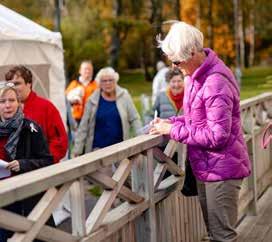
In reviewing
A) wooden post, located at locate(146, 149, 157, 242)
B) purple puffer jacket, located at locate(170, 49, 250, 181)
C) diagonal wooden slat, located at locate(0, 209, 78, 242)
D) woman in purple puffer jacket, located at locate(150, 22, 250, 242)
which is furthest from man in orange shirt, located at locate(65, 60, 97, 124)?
diagonal wooden slat, located at locate(0, 209, 78, 242)

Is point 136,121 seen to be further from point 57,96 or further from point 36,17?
point 36,17

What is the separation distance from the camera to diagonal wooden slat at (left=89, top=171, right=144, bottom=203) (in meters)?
4.04

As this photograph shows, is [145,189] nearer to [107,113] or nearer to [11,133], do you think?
[11,133]

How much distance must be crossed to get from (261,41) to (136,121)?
7324 cm

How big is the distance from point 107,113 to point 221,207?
4211 mm

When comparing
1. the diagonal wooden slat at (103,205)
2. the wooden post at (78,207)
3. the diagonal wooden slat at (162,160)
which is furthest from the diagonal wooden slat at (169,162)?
the wooden post at (78,207)

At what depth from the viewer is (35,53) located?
8.34 m

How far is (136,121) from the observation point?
877 cm

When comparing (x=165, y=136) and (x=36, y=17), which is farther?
(x=36, y=17)

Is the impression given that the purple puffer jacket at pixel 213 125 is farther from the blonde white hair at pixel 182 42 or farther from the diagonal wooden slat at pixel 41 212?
the diagonal wooden slat at pixel 41 212

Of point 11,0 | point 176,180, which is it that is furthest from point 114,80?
point 11,0

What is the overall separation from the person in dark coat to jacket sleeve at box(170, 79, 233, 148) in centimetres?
103

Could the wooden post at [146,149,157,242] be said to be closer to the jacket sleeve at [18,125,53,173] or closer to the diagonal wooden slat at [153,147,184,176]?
the diagonal wooden slat at [153,147,184,176]

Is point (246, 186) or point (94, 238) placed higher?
point (94, 238)
